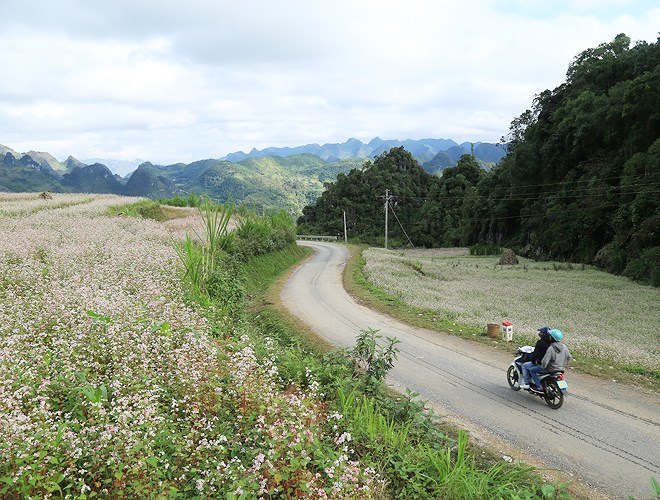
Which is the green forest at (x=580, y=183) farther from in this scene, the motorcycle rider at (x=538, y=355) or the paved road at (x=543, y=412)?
the motorcycle rider at (x=538, y=355)

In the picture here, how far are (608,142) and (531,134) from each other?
17.2 metres

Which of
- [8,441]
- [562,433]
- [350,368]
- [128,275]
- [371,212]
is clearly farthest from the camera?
[371,212]


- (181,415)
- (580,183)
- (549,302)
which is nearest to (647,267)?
(549,302)

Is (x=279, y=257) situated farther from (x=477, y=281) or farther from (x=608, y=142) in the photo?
(x=608, y=142)

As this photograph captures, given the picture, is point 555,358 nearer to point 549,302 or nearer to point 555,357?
point 555,357

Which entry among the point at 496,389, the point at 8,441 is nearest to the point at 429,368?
the point at 496,389

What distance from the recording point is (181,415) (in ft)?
25.7

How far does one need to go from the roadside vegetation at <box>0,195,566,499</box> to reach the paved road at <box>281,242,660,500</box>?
4.40 feet

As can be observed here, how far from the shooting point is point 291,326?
1922 centimetres

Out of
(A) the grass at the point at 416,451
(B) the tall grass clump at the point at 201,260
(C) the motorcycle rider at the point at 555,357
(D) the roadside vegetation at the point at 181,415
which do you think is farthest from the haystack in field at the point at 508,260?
(D) the roadside vegetation at the point at 181,415

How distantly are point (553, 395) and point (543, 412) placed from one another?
0.56 metres

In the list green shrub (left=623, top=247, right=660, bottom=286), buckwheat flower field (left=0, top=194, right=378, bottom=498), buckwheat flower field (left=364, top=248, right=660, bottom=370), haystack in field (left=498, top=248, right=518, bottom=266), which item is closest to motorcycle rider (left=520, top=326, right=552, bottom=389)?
buckwheat flower field (left=364, top=248, right=660, bottom=370)

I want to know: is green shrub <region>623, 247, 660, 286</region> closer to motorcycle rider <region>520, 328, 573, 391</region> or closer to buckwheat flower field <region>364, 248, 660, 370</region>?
buckwheat flower field <region>364, 248, 660, 370</region>

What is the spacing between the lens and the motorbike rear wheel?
11414mm
